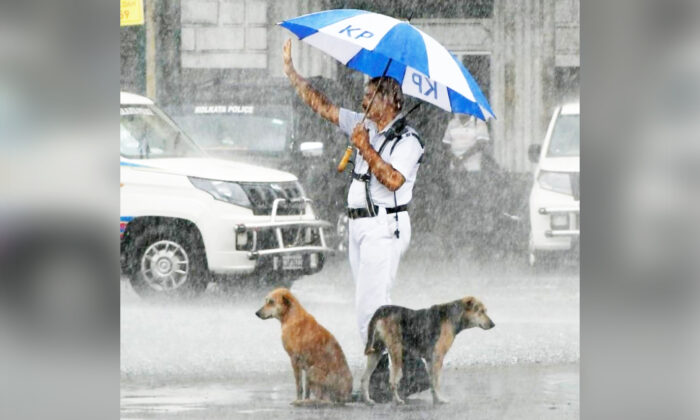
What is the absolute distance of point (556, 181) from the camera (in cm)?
837

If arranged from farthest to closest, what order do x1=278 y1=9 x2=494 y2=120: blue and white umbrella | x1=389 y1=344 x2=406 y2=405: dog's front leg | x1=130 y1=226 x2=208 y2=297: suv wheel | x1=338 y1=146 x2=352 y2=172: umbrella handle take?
1. x1=130 y1=226 x2=208 y2=297: suv wheel
2. x1=389 y1=344 x2=406 y2=405: dog's front leg
3. x1=338 y1=146 x2=352 y2=172: umbrella handle
4. x1=278 y1=9 x2=494 y2=120: blue and white umbrella

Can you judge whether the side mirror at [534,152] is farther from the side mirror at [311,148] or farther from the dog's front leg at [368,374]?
the dog's front leg at [368,374]

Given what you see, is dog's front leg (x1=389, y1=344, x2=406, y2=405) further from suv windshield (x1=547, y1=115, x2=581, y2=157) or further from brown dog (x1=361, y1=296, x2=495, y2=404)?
suv windshield (x1=547, y1=115, x2=581, y2=157)

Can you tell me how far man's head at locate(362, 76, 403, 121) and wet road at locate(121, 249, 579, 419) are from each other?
0.94 metres

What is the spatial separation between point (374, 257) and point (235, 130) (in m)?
1.23

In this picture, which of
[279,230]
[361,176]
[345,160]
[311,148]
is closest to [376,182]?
[361,176]

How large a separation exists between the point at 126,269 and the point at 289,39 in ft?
6.10

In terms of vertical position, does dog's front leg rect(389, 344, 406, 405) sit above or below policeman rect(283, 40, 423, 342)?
below

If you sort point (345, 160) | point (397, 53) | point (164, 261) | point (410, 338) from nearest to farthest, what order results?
point (397, 53), point (345, 160), point (410, 338), point (164, 261)

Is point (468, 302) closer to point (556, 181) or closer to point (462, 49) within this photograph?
point (556, 181)

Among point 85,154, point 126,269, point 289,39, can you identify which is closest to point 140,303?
point 126,269

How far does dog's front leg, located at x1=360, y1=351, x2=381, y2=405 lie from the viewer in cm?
821

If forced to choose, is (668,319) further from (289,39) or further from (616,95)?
(289,39)

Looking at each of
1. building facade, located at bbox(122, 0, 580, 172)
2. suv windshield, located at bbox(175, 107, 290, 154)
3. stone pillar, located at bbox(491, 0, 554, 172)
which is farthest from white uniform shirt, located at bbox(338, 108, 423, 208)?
stone pillar, located at bbox(491, 0, 554, 172)
